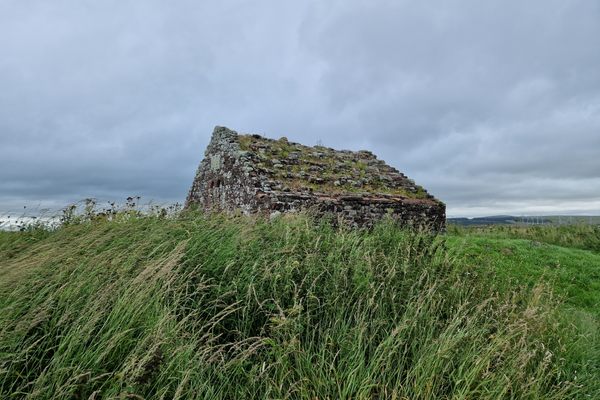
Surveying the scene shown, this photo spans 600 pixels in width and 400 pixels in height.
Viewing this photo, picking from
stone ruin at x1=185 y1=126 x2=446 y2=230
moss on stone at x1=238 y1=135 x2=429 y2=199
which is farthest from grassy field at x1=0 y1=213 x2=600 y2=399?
moss on stone at x1=238 y1=135 x2=429 y2=199

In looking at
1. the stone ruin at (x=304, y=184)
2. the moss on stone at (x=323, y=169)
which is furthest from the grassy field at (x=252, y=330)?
the moss on stone at (x=323, y=169)

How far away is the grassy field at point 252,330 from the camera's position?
355 cm

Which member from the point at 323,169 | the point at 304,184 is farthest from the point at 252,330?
the point at 323,169

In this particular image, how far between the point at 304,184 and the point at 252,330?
382 inches

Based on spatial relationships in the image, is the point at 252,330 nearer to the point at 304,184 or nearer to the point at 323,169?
the point at 304,184

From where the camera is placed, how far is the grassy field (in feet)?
11.7

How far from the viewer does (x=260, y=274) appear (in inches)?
213

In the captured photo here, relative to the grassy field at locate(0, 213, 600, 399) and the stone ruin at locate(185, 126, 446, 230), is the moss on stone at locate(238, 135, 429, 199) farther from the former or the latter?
the grassy field at locate(0, 213, 600, 399)

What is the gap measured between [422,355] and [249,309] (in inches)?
75.4

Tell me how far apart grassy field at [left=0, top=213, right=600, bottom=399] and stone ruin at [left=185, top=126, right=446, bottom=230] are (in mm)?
6096

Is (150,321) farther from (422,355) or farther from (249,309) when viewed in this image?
(422,355)

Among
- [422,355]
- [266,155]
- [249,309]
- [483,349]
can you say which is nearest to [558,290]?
[483,349]

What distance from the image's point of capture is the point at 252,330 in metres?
4.73

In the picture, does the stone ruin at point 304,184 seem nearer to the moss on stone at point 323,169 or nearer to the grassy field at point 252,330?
the moss on stone at point 323,169
